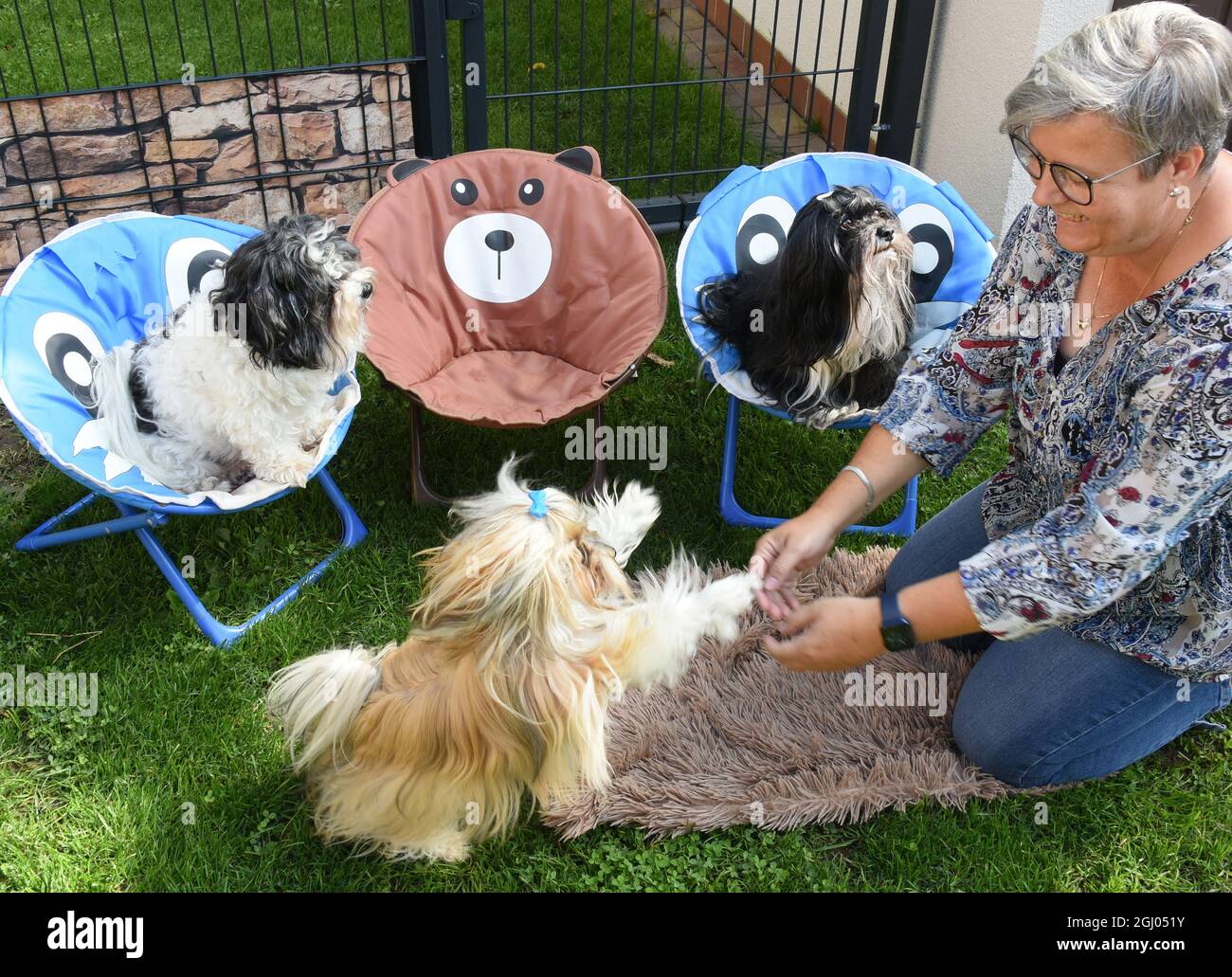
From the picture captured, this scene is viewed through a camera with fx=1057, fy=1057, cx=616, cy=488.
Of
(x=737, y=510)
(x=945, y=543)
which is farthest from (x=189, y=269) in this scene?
(x=945, y=543)

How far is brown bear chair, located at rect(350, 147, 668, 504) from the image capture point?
328 centimetres

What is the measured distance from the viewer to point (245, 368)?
2.76 m

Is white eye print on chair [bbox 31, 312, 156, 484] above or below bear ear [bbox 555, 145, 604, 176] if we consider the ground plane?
below

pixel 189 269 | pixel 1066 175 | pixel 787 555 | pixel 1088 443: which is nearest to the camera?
pixel 1066 175

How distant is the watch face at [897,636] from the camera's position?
1.91 meters

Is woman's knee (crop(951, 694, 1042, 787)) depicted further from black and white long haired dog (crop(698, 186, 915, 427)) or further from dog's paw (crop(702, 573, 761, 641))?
black and white long haired dog (crop(698, 186, 915, 427))

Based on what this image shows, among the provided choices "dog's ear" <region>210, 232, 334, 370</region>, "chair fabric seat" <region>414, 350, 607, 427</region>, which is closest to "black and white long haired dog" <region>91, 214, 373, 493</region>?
"dog's ear" <region>210, 232, 334, 370</region>

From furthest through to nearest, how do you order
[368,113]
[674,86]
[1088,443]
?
[674,86]
[368,113]
[1088,443]

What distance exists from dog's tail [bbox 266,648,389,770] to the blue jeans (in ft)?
4.53

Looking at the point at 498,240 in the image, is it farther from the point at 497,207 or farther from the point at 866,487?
the point at 866,487

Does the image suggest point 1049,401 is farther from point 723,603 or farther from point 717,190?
point 717,190

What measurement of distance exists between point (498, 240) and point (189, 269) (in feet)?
3.19

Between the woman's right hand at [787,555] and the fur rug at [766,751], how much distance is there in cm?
55

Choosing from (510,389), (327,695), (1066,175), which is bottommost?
(510,389)
